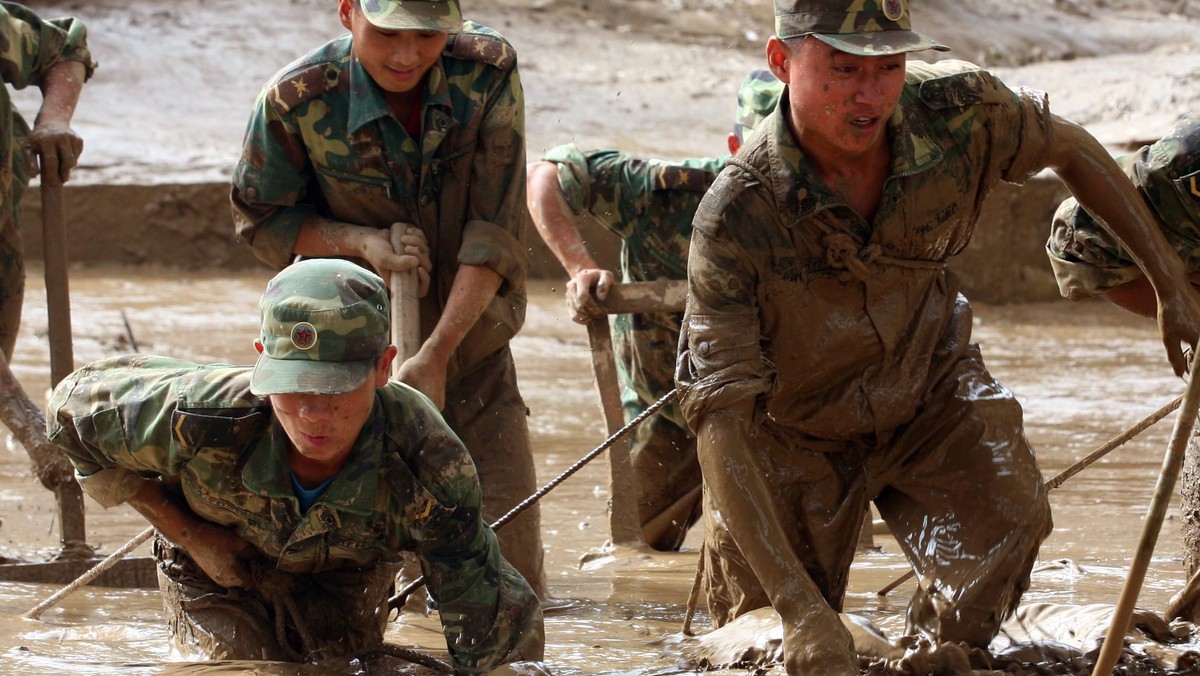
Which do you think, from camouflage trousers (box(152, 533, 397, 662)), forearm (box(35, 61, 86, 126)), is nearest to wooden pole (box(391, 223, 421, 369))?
camouflage trousers (box(152, 533, 397, 662))

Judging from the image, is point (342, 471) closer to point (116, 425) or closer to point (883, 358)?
point (116, 425)

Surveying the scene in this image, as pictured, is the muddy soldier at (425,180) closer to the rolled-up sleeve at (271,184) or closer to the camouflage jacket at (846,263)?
the rolled-up sleeve at (271,184)

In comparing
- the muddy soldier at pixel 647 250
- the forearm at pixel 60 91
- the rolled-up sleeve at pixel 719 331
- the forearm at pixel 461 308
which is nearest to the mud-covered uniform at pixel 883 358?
the rolled-up sleeve at pixel 719 331

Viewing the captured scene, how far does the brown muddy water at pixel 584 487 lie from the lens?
4543 mm

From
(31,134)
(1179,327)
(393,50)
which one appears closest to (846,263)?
(1179,327)

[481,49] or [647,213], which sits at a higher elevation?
[481,49]

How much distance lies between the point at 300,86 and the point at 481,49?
0.51 metres

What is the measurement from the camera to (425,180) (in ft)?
16.1

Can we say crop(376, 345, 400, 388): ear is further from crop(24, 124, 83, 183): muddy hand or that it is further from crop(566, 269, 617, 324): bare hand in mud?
crop(24, 124, 83, 183): muddy hand

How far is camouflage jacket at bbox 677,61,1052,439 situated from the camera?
3.82 m

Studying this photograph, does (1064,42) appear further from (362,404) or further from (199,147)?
(362,404)

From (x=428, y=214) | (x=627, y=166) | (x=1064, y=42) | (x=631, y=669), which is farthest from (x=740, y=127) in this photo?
(x=1064, y=42)

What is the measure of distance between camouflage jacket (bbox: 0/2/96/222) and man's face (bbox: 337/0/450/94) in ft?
5.13

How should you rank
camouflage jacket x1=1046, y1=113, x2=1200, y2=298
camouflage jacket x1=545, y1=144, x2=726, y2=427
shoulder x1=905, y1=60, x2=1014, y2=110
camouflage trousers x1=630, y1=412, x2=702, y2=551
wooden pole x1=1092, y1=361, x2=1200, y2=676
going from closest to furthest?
wooden pole x1=1092, y1=361, x2=1200, y2=676 < shoulder x1=905, y1=60, x2=1014, y2=110 < camouflage jacket x1=1046, y1=113, x2=1200, y2=298 < camouflage jacket x1=545, y1=144, x2=726, y2=427 < camouflage trousers x1=630, y1=412, x2=702, y2=551
